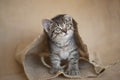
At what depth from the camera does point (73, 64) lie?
1223 millimetres

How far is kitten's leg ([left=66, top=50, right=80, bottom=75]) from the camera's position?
3.97 ft

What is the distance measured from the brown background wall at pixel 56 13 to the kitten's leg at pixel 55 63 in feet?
0.68

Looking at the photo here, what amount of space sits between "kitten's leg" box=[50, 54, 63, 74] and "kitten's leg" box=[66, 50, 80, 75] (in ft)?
0.12

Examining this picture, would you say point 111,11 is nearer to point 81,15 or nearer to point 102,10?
point 102,10

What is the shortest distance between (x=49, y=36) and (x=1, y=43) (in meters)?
0.33

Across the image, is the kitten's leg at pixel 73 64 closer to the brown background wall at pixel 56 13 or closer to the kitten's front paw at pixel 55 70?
the kitten's front paw at pixel 55 70

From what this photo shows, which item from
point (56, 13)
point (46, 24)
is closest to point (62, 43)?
point (46, 24)

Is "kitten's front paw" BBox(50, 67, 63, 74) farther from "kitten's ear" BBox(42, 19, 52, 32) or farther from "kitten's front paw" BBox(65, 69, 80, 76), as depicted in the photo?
"kitten's ear" BBox(42, 19, 52, 32)

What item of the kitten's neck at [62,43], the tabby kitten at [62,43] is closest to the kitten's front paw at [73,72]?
the tabby kitten at [62,43]

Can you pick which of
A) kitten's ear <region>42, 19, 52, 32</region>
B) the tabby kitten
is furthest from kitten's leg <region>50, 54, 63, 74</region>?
kitten's ear <region>42, 19, 52, 32</region>

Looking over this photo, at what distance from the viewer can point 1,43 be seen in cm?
144

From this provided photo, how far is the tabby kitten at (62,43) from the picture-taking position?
1199 millimetres

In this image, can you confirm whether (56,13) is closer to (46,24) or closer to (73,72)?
(46,24)

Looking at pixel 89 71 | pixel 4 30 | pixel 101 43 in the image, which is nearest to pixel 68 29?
pixel 89 71
